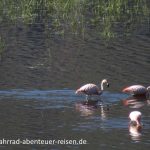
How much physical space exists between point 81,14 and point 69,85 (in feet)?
47.4

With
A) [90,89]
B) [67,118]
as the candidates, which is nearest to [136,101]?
[90,89]

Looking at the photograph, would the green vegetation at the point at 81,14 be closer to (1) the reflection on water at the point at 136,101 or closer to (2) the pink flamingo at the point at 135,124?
(1) the reflection on water at the point at 136,101

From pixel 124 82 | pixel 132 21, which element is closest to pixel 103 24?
pixel 132 21

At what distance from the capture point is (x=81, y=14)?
35688mm

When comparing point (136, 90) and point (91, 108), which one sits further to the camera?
point (136, 90)

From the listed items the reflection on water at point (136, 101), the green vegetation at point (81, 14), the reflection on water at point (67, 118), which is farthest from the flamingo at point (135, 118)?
the green vegetation at point (81, 14)

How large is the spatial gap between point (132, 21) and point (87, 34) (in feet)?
12.2

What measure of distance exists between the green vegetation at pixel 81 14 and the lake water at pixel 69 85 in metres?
0.71

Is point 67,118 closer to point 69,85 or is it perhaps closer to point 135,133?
point 135,133

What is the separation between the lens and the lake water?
16.9 metres

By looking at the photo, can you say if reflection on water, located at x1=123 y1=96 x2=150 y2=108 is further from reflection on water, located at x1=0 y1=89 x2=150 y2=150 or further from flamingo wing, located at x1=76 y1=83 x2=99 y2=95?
flamingo wing, located at x1=76 y1=83 x2=99 y2=95

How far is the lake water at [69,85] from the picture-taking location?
16859 millimetres

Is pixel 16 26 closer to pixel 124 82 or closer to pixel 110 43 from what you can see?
pixel 110 43

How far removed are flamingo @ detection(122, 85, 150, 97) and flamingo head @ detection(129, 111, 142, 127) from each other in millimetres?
2852
